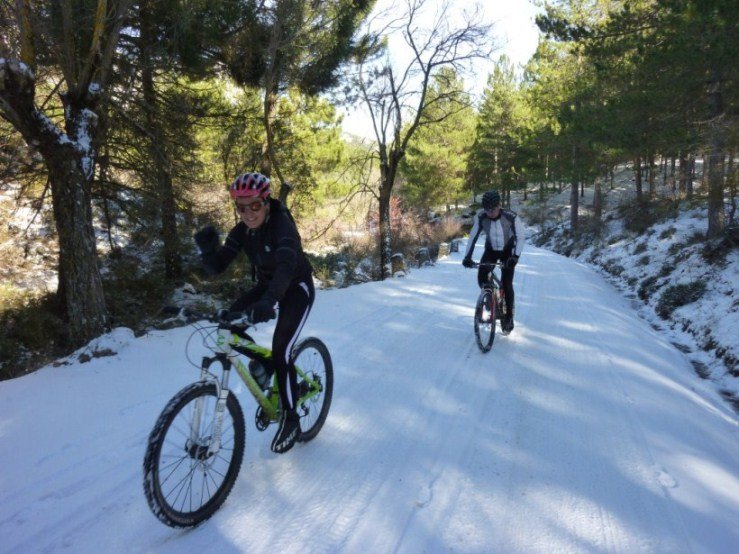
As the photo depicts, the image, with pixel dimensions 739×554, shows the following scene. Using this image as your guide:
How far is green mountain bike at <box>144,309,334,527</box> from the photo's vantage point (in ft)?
8.56

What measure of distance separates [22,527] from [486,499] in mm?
3101

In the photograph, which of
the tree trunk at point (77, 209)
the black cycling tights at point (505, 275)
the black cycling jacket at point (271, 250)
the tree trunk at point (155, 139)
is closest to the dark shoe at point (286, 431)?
the black cycling jacket at point (271, 250)

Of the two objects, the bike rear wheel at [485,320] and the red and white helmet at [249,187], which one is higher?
the red and white helmet at [249,187]

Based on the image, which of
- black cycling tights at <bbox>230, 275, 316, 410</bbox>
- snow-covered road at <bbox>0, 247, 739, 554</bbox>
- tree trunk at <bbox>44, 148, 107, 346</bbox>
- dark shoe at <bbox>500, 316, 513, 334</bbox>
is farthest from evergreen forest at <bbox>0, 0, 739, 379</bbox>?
dark shoe at <bbox>500, 316, 513, 334</bbox>

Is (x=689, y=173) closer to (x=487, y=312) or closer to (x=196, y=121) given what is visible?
(x=487, y=312)

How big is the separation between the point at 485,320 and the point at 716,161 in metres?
9.10

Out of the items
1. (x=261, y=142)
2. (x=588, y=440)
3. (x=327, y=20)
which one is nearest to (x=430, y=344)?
(x=588, y=440)

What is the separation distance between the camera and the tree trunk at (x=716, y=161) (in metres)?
10.6

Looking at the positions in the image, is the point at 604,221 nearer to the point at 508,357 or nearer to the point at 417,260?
the point at 417,260

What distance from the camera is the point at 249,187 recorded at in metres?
3.27

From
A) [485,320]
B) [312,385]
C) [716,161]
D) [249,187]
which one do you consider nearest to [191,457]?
[312,385]

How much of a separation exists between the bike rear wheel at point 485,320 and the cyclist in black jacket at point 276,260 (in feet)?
11.6

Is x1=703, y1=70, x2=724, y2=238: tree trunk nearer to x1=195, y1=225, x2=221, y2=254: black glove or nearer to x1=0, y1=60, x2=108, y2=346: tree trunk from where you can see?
x1=195, y1=225, x2=221, y2=254: black glove

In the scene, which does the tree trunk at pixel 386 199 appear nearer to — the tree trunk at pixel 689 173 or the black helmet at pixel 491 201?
the black helmet at pixel 491 201
